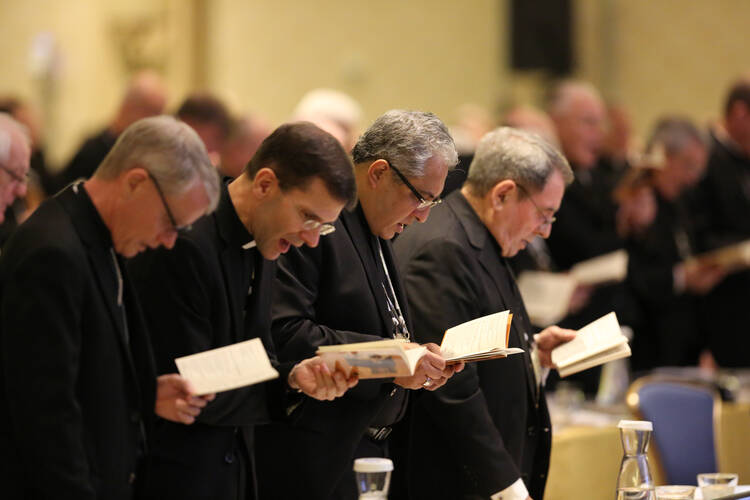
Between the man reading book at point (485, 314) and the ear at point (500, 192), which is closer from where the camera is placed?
the man reading book at point (485, 314)

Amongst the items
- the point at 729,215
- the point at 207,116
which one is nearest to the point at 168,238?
the point at 207,116

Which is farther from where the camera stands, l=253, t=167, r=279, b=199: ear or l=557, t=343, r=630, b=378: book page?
l=557, t=343, r=630, b=378: book page

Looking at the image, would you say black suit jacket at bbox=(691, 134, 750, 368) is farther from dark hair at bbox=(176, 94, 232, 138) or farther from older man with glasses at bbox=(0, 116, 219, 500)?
older man with glasses at bbox=(0, 116, 219, 500)

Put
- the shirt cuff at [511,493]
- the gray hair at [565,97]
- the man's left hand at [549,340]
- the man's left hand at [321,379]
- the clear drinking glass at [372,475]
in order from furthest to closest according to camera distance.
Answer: the gray hair at [565,97], the man's left hand at [549,340], the shirt cuff at [511,493], the man's left hand at [321,379], the clear drinking glass at [372,475]

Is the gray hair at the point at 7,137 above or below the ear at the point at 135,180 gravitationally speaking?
above

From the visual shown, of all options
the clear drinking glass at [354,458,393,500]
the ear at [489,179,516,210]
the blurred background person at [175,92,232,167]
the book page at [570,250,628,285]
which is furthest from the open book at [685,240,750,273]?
the clear drinking glass at [354,458,393,500]

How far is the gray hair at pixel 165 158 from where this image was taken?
270 cm

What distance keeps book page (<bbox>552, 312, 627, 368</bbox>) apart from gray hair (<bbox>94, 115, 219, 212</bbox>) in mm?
1348

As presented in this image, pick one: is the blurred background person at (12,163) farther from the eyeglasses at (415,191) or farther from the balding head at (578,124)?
the balding head at (578,124)

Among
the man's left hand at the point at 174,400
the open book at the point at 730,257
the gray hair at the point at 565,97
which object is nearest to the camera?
the man's left hand at the point at 174,400

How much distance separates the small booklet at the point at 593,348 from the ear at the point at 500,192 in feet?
1.59

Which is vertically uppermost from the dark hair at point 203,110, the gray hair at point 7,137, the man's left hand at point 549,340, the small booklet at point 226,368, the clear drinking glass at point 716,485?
the gray hair at point 7,137

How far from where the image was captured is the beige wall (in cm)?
1059

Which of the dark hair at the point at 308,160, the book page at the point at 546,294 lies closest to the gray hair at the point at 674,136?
the book page at the point at 546,294
